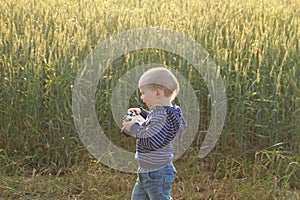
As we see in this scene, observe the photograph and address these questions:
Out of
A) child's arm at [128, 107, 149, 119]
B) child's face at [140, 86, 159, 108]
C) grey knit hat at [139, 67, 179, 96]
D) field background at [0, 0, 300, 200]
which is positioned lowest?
field background at [0, 0, 300, 200]

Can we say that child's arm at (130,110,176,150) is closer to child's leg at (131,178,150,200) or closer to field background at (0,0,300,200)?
child's leg at (131,178,150,200)

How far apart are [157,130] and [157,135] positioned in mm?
26

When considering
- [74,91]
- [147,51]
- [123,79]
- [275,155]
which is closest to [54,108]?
[74,91]

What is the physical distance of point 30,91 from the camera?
473cm

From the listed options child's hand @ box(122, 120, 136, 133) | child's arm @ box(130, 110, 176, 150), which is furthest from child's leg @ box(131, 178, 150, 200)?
child's hand @ box(122, 120, 136, 133)

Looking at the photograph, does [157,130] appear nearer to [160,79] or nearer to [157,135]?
[157,135]

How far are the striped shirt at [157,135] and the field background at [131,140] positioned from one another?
108 centimetres

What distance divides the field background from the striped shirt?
42.6 inches

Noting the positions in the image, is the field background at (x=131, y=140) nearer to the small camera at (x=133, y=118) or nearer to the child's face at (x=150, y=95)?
the small camera at (x=133, y=118)

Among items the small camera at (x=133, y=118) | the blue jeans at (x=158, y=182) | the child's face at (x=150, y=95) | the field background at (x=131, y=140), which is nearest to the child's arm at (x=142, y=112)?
the small camera at (x=133, y=118)

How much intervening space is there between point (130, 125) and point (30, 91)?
1698 millimetres

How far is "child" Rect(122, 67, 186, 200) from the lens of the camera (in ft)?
10.7

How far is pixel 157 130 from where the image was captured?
3.28 metres

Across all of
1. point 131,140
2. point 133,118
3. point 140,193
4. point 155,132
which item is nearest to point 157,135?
point 155,132
